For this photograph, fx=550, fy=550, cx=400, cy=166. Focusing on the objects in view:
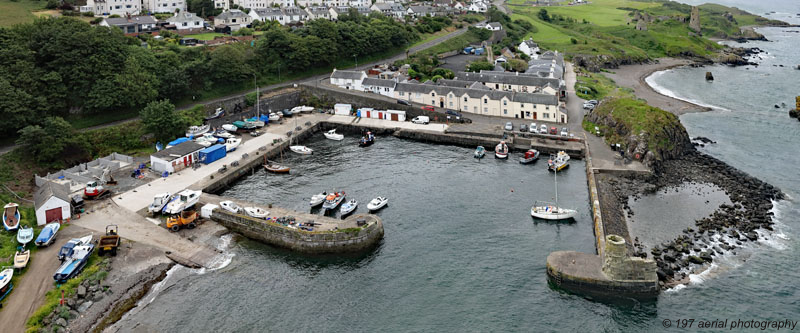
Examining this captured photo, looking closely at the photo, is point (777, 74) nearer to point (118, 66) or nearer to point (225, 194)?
point (225, 194)

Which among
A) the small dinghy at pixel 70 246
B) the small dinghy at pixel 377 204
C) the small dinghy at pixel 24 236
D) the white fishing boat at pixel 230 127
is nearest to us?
the small dinghy at pixel 70 246

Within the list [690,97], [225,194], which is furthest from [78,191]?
[690,97]

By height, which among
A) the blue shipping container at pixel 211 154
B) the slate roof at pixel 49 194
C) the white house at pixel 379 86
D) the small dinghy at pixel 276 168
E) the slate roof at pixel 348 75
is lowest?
the small dinghy at pixel 276 168

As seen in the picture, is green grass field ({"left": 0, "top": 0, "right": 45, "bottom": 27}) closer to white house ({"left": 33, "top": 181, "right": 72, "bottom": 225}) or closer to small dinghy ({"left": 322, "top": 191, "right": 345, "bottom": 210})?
white house ({"left": 33, "top": 181, "right": 72, "bottom": 225})

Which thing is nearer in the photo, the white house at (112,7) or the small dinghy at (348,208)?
the small dinghy at (348,208)

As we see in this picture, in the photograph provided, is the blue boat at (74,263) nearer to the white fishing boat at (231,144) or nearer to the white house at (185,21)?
the white fishing boat at (231,144)

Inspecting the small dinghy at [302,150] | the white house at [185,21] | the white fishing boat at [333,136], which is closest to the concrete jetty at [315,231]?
the small dinghy at [302,150]
